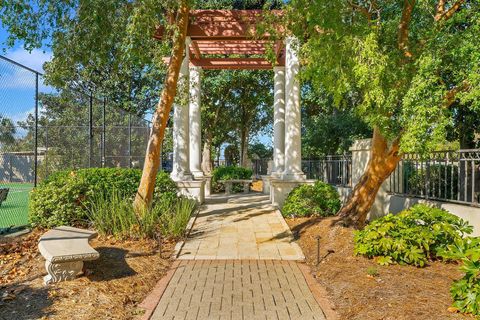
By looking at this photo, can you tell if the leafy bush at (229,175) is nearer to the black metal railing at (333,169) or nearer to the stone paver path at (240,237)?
the black metal railing at (333,169)

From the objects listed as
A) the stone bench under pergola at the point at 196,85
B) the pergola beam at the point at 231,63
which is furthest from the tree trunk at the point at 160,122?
the pergola beam at the point at 231,63

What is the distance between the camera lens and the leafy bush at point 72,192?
27.8 ft

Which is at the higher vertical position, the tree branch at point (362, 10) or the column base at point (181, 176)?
the tree branch at point (362, 10)

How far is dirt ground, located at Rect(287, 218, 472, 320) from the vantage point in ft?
14.5

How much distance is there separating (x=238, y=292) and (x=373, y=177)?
13.9ft

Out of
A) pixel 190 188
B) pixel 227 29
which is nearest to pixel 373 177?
pixel 190 188

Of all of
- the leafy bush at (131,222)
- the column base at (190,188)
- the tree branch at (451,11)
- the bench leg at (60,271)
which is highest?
the tree branch at (451,11)

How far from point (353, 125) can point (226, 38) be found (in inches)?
315

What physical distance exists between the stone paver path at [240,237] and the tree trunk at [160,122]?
137 cm

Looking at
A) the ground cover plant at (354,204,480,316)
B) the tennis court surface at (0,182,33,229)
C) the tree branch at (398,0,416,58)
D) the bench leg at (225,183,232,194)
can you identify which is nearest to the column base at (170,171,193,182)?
the tennis court surface at (0,182,33,229)

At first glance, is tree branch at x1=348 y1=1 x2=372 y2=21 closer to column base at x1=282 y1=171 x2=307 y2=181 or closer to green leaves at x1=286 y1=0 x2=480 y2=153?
green leaves at x1=286 y1=0 x2=480 y2=153

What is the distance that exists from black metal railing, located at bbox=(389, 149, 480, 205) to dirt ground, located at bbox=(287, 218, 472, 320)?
239 cm

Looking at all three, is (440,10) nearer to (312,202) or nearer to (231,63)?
(312,202)

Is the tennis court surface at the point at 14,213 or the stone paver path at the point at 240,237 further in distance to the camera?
the tennis court surface at the point at 14,213
